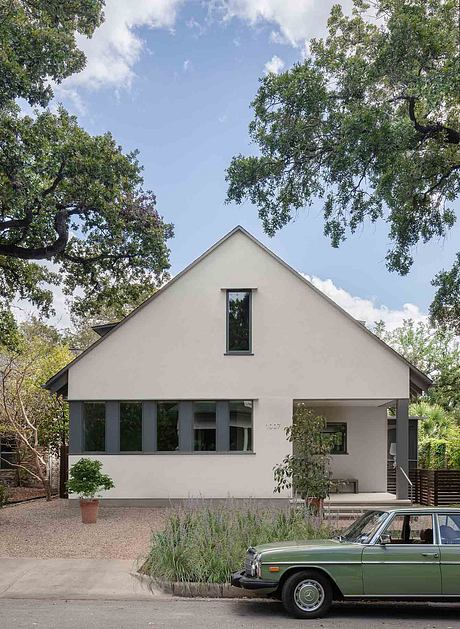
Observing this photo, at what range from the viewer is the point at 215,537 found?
10.8 meters

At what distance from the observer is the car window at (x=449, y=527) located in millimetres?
8742

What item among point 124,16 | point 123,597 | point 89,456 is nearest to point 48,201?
point 124,16

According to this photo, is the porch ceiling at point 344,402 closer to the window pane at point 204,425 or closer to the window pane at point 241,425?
the window pane at point 241,425

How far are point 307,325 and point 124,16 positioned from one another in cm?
931

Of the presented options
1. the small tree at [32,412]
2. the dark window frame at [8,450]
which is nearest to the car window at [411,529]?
the small tree at [32,412]

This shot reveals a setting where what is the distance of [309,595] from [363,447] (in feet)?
45.8

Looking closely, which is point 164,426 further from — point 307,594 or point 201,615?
point 307,594

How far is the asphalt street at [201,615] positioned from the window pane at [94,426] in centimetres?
1037

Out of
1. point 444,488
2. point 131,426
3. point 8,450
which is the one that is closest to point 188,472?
point 131,426

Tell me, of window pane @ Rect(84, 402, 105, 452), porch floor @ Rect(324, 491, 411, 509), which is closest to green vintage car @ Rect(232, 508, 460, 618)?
porch floor @ Rect(324, 491, 411, 509)

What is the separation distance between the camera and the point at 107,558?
39.9ft

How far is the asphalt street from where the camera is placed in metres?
8.15

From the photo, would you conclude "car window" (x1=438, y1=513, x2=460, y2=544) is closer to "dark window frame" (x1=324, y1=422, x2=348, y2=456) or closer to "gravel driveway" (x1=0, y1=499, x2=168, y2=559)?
"gravel driveway" (x1=0, y1=499, x2=168, y2=559)

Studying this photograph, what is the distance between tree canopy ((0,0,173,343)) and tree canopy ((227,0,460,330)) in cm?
283
